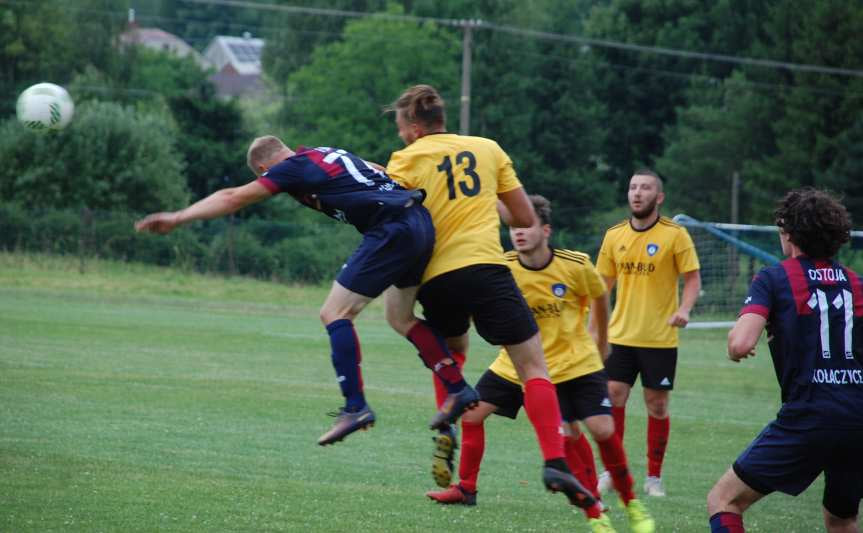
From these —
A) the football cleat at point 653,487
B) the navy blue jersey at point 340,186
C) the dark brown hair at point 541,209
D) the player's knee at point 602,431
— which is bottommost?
the football cleat at point 653,487

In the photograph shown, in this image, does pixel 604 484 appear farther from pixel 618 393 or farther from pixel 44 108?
pixel 44 108

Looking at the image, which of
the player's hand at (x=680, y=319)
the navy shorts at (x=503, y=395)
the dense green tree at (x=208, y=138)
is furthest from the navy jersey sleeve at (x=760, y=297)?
the dense green tree at (x=208, y=138)

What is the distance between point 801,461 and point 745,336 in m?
0.72

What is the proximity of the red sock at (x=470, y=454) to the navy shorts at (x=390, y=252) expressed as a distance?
2172 millimetres

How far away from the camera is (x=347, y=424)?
6.70m

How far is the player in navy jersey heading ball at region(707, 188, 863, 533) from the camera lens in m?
5.64

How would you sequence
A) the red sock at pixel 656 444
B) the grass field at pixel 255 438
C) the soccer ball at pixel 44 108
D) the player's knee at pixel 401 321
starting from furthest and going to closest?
the soccer ball at pixel 44 108
the red sock at pixel 656 444
the grass field at pixel 255 438
the player's knee at pixel 401 321

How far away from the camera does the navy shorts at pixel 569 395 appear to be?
8.09 metres

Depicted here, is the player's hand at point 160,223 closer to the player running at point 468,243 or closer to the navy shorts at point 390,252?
the navy shorts at point 390,252

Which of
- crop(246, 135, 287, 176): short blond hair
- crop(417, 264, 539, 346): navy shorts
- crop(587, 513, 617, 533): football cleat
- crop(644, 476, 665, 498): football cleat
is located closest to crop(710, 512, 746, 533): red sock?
crop(587, 513, 617, 533): football cleat

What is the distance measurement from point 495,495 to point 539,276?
1.93 meters

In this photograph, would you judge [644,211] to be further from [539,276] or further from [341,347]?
[341,347]

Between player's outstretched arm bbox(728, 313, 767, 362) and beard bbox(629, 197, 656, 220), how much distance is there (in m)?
4.52

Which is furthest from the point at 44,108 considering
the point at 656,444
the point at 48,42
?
the point at 48,42
